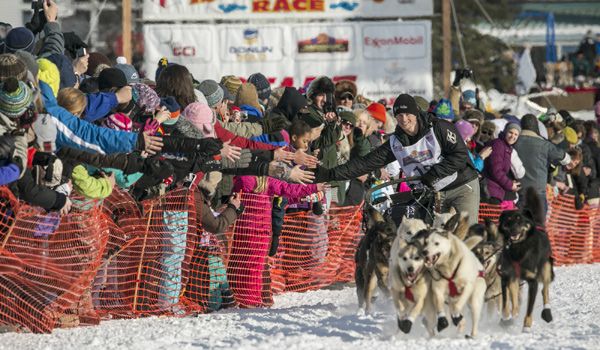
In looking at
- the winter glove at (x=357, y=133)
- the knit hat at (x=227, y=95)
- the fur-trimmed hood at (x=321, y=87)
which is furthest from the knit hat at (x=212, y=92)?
the winter glove at (x=357, y=133)

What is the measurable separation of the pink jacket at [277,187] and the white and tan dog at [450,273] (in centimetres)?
254

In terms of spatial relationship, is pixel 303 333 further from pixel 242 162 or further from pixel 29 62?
pixel 29 62

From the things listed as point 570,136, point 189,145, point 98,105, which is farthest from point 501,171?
point 98,105

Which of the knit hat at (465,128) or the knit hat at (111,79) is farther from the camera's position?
the knit hat at (465,128)

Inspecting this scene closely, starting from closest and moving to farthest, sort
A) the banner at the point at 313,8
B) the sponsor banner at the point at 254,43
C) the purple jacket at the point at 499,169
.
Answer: the purple jacket at the point at 499,169, the sponsor banner at the point at 254,43, the banner at the point at 313,8

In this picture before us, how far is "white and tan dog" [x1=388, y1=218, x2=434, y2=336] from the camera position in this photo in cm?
756

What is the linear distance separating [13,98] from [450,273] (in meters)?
2.82

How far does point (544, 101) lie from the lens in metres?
25.3

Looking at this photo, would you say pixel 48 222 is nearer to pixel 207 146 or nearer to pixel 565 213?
pixel 207 146

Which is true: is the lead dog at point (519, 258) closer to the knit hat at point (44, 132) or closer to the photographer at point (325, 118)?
the photographer at point (325, 118)

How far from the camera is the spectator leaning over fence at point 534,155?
1324 cm

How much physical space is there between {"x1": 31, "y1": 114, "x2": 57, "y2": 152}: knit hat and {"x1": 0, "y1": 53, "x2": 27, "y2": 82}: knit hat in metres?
0.28

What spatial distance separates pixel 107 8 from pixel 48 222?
3295cm

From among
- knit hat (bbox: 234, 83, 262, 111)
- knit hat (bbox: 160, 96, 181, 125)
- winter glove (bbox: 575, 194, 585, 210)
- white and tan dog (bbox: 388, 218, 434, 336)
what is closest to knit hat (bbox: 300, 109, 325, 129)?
knit hat (bbox: 234, 83, 262, 111)
